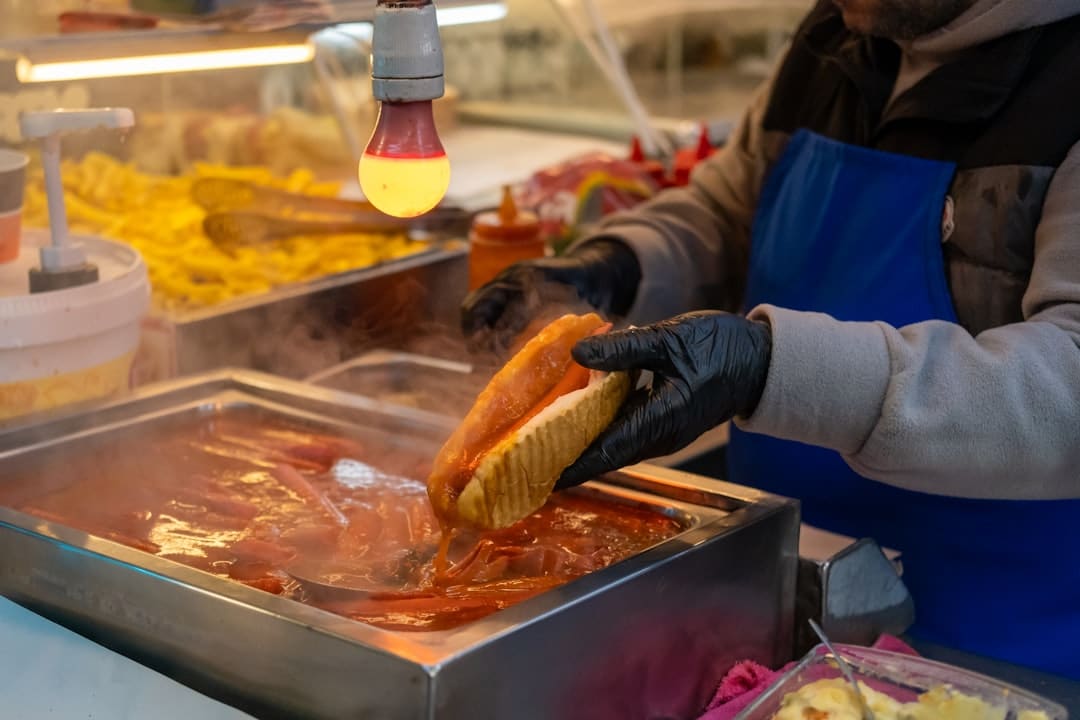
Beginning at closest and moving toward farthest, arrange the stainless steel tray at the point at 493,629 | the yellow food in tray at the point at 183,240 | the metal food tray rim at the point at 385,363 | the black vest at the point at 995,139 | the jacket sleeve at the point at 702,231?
1. the stainless steel tray at the point at 493,629
2. the black vest at the point at 995,139
3. the jacket sleeve at the point at 702,231
4. the metal food tray rim at the point at 385,363
5. the yellow food in tray at the point at 183,240

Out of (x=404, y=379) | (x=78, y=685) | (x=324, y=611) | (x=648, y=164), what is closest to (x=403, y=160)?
(x=324, y=611)

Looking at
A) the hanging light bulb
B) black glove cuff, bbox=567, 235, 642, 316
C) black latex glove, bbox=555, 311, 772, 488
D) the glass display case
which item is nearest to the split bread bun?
black latex glove, bbox=555, 311, 772, 488

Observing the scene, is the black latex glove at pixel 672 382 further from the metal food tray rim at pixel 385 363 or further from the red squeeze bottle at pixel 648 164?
the red squeeze bottle at pixel 648 164

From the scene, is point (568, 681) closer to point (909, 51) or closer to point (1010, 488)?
point (1010, 488)

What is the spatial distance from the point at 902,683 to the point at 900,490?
0.61 meters

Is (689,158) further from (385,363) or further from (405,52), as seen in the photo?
(405,52)

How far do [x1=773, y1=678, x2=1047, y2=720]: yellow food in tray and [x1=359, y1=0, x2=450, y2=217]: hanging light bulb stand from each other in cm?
64

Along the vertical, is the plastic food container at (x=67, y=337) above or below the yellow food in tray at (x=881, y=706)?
above

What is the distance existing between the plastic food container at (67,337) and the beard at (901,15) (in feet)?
3.86

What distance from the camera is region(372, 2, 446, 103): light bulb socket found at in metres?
1.20

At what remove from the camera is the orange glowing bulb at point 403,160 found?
1.25 meters

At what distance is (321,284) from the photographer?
8.17ft

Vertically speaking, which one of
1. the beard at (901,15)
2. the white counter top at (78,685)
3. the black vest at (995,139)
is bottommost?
the white counter top at (78,685)

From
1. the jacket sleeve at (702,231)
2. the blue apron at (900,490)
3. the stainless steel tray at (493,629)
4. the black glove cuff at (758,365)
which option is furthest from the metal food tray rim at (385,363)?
the black glove cuff at (758,365)
